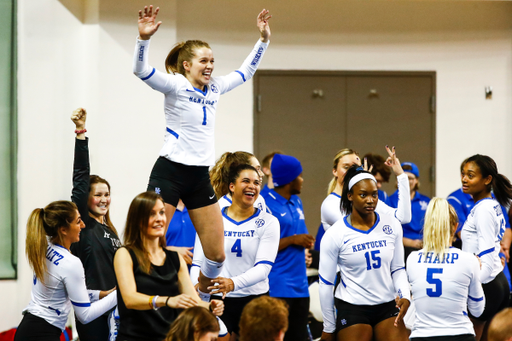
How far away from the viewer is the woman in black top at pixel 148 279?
264 cm

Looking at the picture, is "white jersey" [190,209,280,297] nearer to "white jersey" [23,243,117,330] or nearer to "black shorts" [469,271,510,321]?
"white jersey" [23,243,117,330]

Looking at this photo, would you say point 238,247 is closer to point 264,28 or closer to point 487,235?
point 264,28

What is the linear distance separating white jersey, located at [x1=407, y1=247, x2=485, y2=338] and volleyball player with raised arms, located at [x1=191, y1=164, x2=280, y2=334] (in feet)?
3.09

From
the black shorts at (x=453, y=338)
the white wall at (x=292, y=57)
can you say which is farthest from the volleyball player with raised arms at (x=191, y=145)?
the white wall at (x=292, y=57)

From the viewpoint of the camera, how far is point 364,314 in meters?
3.51

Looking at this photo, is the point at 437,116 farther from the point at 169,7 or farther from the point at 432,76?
the point at 169,7

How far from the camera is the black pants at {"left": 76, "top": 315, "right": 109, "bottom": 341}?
11.9 ft

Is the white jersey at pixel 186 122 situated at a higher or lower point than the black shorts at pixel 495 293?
higher

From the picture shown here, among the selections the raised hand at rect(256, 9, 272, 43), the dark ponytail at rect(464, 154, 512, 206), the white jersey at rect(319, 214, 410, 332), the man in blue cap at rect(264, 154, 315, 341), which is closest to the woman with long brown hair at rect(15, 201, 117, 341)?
the white jersey at rect(319, 214, 410, 332)

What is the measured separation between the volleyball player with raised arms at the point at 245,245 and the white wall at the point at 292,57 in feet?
10.1

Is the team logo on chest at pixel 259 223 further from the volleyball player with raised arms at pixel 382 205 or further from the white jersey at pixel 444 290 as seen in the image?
the white jersey at pixel 444 290

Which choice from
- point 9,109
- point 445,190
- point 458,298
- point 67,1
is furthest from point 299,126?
point 458,298

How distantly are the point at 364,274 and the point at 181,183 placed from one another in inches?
47.7

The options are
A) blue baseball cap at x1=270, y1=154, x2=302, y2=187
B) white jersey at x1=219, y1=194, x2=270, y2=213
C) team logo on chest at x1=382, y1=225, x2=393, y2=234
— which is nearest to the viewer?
team logo on chest at x1=382, y1=225, x2=393, y2=234
